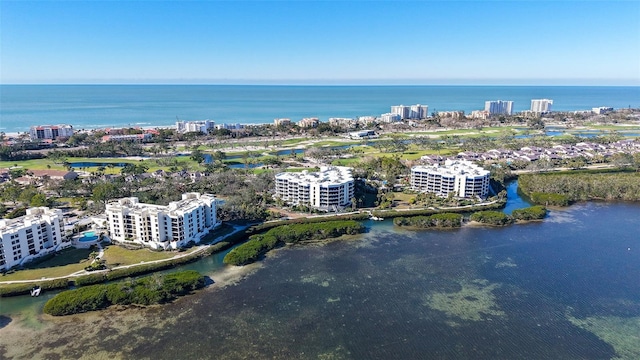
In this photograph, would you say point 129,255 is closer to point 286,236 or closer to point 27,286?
point 27,286

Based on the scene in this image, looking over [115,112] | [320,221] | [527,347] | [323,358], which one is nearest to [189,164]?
[320,221]

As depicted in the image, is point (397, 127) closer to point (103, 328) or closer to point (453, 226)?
point (453, 226)

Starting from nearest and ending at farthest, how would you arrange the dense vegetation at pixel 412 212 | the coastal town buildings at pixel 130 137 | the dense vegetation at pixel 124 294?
the dense vegetation at pixel 124 294
the dense vegetation at pixel 412 212
the coastal town buildings at pixel 130 137

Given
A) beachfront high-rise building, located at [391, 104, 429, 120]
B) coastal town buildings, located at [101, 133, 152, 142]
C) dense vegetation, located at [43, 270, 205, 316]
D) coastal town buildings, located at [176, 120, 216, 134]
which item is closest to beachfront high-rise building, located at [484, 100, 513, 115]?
beachfront high-rise building, located at [391, 104, 429, 120]

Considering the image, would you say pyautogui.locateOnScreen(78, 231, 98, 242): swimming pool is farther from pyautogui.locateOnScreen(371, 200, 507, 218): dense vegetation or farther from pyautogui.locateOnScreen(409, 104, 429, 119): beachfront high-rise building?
pyautogui.locateOnScreen(409, 104, 429, 119): beachfront high-rise building

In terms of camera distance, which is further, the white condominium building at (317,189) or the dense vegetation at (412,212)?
the white condominium building at (317,189)

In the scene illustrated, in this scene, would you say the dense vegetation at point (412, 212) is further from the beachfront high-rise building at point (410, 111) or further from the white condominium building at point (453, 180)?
the beachfront high-rise building at point (410, 111)

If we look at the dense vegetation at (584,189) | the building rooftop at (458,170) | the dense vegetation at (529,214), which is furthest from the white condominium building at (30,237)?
the dense vegetation at (584,189)
